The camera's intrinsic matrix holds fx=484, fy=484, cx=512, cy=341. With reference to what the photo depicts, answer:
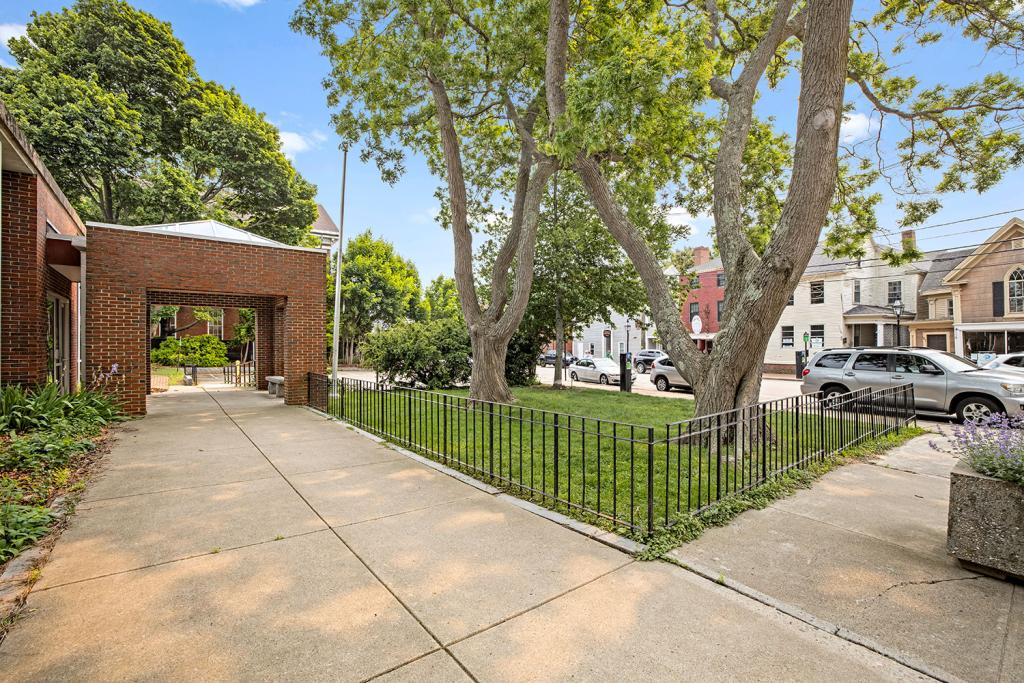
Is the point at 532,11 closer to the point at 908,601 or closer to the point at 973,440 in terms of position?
the point at 973,440

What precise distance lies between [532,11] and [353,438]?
8.06 meters

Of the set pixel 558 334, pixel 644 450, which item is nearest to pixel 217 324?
pixel 558 334

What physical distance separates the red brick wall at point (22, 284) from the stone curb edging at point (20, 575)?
524cm

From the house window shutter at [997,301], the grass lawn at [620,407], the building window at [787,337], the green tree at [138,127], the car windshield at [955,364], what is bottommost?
the grass lawn at [620,407]

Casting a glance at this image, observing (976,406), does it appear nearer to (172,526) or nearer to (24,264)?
(172,526)

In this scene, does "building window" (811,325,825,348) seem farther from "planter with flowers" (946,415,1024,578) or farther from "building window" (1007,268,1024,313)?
"planter with flowers" (946,415,1024,578)

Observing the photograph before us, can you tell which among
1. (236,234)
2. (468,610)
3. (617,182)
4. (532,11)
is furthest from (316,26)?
(468,610)

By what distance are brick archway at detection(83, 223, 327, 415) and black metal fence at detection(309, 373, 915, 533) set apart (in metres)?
2.37

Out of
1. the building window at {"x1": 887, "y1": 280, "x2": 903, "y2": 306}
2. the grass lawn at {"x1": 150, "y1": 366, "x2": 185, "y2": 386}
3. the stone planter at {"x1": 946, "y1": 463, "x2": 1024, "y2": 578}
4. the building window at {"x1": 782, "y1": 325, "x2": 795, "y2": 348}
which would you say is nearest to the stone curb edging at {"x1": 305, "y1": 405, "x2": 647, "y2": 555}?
the stone planter at {"x1": 946, "y1": 463, "x2": 1024, "y2": 578}

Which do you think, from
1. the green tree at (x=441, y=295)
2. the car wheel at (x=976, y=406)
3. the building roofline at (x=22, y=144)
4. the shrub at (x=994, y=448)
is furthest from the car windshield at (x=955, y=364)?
the green tree at (x=441, y=295)

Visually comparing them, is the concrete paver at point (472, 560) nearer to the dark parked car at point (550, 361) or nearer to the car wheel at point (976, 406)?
the car wheel at point (976, 406)

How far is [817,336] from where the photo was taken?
3195 cm

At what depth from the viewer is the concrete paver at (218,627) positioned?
234cm

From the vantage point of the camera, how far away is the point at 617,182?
1388 centimetres
